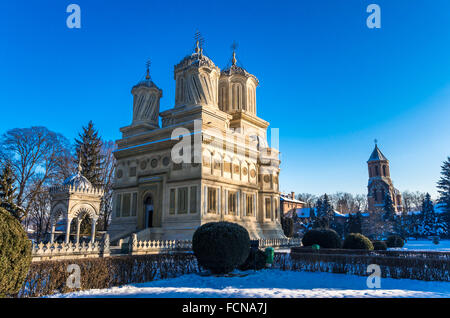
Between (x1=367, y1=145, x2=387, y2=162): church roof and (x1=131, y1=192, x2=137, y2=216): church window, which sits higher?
(x1=367, y1=145, x2=387, y2=162): church roof

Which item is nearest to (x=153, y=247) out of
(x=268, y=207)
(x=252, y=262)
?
(x=252, y=262)

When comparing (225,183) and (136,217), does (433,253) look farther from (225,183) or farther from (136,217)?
(136,217)

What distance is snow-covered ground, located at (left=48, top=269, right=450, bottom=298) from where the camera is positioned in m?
9.18

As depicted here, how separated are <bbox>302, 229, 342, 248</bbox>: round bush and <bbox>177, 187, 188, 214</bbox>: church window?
939 cm

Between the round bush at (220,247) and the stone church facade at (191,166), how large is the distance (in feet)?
37.4

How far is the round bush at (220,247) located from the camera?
1261 centimetres

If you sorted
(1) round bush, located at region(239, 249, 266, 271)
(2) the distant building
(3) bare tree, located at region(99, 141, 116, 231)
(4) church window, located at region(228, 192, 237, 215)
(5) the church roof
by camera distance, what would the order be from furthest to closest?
(5) the church roof, (2) the distant building, (3) bare tree, located at region(99, 141, 116, 231), (4) church window, located at region(228, 192, 237, 215), (1) round bush, located at region(239, 249, 266, 271)

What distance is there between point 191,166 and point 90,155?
1697 cm

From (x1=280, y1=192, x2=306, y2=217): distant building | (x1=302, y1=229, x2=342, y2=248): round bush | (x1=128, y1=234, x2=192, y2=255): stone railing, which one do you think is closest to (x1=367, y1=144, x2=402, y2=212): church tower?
(x1=280, y1=192, x2=306, y2=217): distant building

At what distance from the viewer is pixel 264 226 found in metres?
31.5

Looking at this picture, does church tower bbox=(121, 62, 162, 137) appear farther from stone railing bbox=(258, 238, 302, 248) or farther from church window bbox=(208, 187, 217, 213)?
stone railing bbox=(258, 238, 302, 248)

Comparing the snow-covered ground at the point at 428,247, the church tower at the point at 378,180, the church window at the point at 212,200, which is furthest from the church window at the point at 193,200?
the church tower at the point at 378,180

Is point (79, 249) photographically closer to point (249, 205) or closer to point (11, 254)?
point (11, 254)
